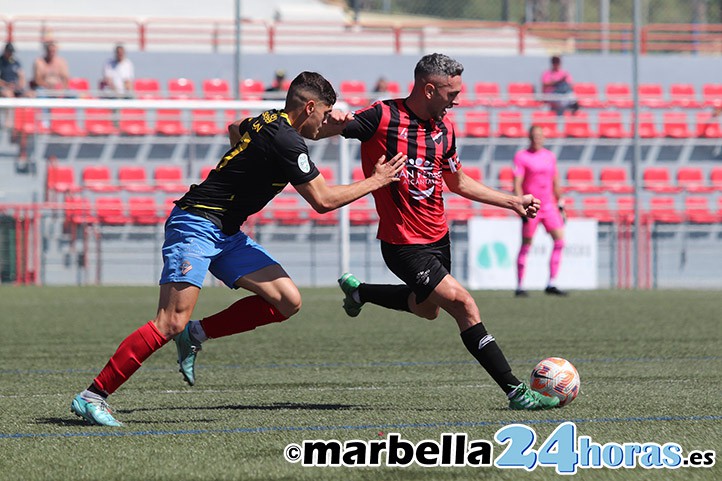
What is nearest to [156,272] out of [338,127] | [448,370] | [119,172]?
[119,172]

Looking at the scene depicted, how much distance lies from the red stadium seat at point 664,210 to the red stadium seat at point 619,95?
101 inches

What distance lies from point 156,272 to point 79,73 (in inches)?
292

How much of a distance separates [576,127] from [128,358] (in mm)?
20012

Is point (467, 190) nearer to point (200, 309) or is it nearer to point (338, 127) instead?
point (338, 127)

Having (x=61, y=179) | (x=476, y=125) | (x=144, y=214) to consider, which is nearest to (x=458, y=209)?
(x=476, y=125)

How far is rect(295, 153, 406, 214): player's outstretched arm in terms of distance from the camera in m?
5.95

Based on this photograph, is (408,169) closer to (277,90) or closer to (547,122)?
(277,90)

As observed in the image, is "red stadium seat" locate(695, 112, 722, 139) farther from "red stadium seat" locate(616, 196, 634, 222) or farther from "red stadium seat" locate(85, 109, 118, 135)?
"red stadium seat" locate(85, 109, 118, 135)

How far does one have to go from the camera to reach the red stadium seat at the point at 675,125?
82.5 ft

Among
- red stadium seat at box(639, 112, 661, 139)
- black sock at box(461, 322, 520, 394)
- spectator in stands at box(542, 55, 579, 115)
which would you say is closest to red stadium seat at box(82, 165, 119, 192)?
spectator in stands at box(542, 55, 579, 115)

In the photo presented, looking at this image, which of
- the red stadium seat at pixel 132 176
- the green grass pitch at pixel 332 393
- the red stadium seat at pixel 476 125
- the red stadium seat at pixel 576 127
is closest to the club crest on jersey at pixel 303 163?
the green grass pitch at pixel 332 393

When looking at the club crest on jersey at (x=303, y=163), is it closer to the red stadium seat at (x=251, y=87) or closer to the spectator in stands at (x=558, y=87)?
the red stadium seat at (x=251, y=87)

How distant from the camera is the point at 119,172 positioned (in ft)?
72.3

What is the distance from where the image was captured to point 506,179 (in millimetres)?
23406
